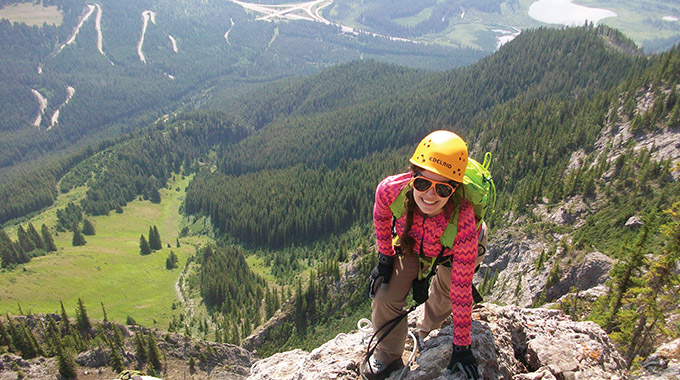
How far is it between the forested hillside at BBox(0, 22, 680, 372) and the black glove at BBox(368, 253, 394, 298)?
48.8 feet

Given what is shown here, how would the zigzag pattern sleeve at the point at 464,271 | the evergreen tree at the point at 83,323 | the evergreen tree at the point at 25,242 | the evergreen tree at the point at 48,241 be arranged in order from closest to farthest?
the zigzag pattern sleeve at the point at 464,271
the evergreen tree at the point at 83,323
the evergreen tree at the point at 25,242
the evergreen tree at the point at 48,241

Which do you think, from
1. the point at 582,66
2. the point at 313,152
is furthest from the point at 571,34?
the point at 313,152

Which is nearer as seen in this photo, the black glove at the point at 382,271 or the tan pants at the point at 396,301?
the black glove at the point at 382,271

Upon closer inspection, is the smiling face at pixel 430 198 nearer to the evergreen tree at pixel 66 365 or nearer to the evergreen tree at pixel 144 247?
the evergreen tree at pixel 66 365

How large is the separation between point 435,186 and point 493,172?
104m

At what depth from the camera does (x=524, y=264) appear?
2124 inches

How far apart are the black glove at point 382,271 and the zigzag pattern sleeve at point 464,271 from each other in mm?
1717

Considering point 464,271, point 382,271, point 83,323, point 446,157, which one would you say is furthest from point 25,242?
point 446,157

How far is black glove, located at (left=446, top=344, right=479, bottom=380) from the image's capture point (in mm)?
7969

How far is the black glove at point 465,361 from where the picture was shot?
797cm

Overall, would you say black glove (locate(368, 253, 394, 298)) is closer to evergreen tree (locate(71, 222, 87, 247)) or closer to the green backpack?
the green backpack

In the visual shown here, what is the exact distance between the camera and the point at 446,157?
7.58 metres

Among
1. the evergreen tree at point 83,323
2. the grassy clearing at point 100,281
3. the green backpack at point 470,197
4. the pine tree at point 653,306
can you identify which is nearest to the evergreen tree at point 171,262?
the grassy clearing at point 100,281

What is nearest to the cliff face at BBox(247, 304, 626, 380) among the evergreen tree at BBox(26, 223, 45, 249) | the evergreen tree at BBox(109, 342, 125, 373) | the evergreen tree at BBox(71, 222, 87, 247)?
the evergreen tree at BBox(109, 342, 125, 373)
